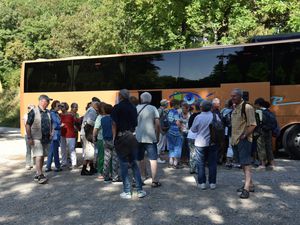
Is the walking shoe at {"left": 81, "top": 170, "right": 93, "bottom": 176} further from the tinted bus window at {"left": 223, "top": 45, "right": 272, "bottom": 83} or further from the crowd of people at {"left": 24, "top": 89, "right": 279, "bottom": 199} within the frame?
the tinted bus window at {"left": 223, "top": 45, "right": 272, "bottom": 83}

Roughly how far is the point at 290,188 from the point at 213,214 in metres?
2.23

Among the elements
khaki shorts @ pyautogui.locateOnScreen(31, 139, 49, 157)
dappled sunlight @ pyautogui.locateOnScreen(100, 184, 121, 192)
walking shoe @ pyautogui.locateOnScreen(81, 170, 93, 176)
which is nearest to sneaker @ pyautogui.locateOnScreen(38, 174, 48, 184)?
khaki shorts @ pyautogui.locateOnScreen(31, 139, 49, 157)

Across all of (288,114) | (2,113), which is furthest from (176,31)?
(2,113)

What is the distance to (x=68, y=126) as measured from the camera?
1048 cm

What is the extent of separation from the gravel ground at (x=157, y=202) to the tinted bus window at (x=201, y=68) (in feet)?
13.8

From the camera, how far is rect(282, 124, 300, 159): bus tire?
11.8 m

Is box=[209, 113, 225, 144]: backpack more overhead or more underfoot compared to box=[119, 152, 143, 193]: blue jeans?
more overhead

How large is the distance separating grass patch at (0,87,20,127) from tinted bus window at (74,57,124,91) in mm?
17802

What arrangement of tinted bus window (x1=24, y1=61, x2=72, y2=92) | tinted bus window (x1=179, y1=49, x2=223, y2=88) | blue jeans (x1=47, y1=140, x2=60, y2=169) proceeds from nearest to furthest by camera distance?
blue jeans (x1=47, y1=140, x2=60, y2=169)
tinted bus window (x1=179, y1=49, x2=223, y2=88)
tinted bus window (x1=24, y1=61, x2=72, y2=92)

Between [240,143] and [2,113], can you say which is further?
[2,113]

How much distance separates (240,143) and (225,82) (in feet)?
19.4

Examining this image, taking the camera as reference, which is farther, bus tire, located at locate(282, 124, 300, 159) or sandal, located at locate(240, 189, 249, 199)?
bus tire, located at locate(282, 124, 300, 159)

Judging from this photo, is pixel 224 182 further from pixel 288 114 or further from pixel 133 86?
pixel 133 86

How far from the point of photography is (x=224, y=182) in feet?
27.9
